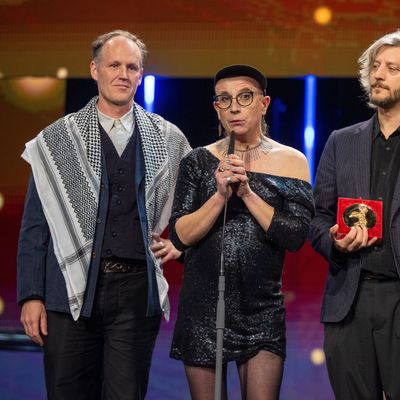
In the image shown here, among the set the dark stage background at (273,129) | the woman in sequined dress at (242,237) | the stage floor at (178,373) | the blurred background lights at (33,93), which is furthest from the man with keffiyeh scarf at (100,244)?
Answer: the blurred background lights at (33,93)

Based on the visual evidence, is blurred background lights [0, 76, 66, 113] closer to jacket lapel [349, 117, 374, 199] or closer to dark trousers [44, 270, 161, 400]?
dark trousers [44, 270, 161, 400]

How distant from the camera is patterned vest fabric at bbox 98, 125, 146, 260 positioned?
2.95m

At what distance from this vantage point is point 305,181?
9.32 feet

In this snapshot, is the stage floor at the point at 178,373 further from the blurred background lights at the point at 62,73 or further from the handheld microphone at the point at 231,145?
the blurred background lights at the point at 62,73

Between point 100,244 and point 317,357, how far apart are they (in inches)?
85.4

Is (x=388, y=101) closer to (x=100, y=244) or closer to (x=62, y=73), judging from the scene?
(x=100, y=244)

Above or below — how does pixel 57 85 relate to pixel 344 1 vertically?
A: below

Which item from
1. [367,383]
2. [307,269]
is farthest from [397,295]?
[307,269]

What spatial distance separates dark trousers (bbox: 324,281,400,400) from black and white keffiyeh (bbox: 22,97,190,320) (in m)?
0.63

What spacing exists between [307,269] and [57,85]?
89.0 inches

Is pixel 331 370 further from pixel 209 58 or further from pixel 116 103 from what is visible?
pixel 209 58

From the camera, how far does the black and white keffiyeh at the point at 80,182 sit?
117 inches

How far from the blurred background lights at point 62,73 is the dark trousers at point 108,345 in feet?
11.7

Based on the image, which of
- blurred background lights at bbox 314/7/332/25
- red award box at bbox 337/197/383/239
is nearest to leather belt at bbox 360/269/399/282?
red award box at bbox 337/197/383/239
